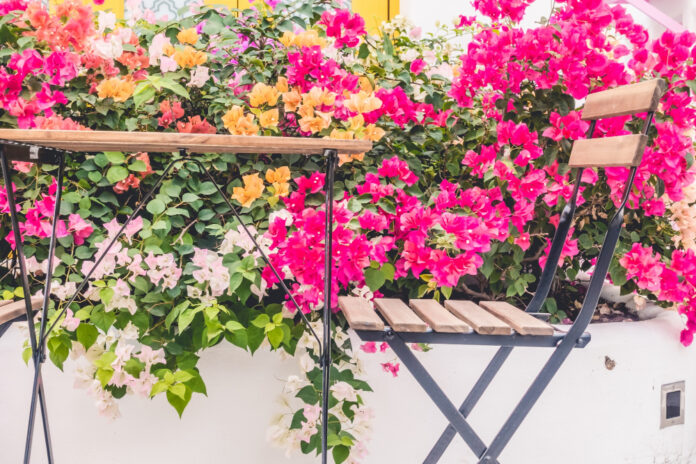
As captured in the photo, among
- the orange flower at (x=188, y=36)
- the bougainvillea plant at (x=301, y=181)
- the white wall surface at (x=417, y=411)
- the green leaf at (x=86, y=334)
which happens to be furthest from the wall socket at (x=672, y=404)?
the orange flower at (x=188, y=36)

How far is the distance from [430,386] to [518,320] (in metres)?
0.27

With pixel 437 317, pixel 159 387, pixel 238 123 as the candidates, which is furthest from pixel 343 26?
pixel 159 387

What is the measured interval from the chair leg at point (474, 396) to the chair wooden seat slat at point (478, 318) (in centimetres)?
14

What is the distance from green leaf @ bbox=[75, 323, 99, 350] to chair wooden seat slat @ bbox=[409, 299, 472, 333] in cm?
81

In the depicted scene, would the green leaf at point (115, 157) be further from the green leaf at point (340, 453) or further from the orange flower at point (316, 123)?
the green leaf at point (340, 453)

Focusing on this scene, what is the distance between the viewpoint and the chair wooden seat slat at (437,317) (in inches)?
48.0

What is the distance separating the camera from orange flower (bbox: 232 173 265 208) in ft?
4.85

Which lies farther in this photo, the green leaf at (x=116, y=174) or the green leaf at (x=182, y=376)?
the green leaf at (x=116, y=174)

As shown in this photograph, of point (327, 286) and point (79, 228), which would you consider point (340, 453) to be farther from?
point (79, 228)

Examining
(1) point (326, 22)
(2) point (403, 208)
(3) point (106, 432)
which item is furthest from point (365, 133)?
(3) point (106, 432)

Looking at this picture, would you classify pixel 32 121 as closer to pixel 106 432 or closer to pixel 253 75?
pixel 253 75

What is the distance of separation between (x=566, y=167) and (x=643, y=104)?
0.40 meters

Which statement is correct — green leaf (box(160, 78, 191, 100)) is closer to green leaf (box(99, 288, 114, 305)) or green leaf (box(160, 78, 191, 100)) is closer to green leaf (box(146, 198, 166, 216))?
green leaf (box(146, 198, 166, 216))

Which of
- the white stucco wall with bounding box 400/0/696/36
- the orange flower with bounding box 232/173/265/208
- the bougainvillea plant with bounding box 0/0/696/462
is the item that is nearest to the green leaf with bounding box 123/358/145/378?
the bougainvillea plant with bounding box 0/0/696/462
